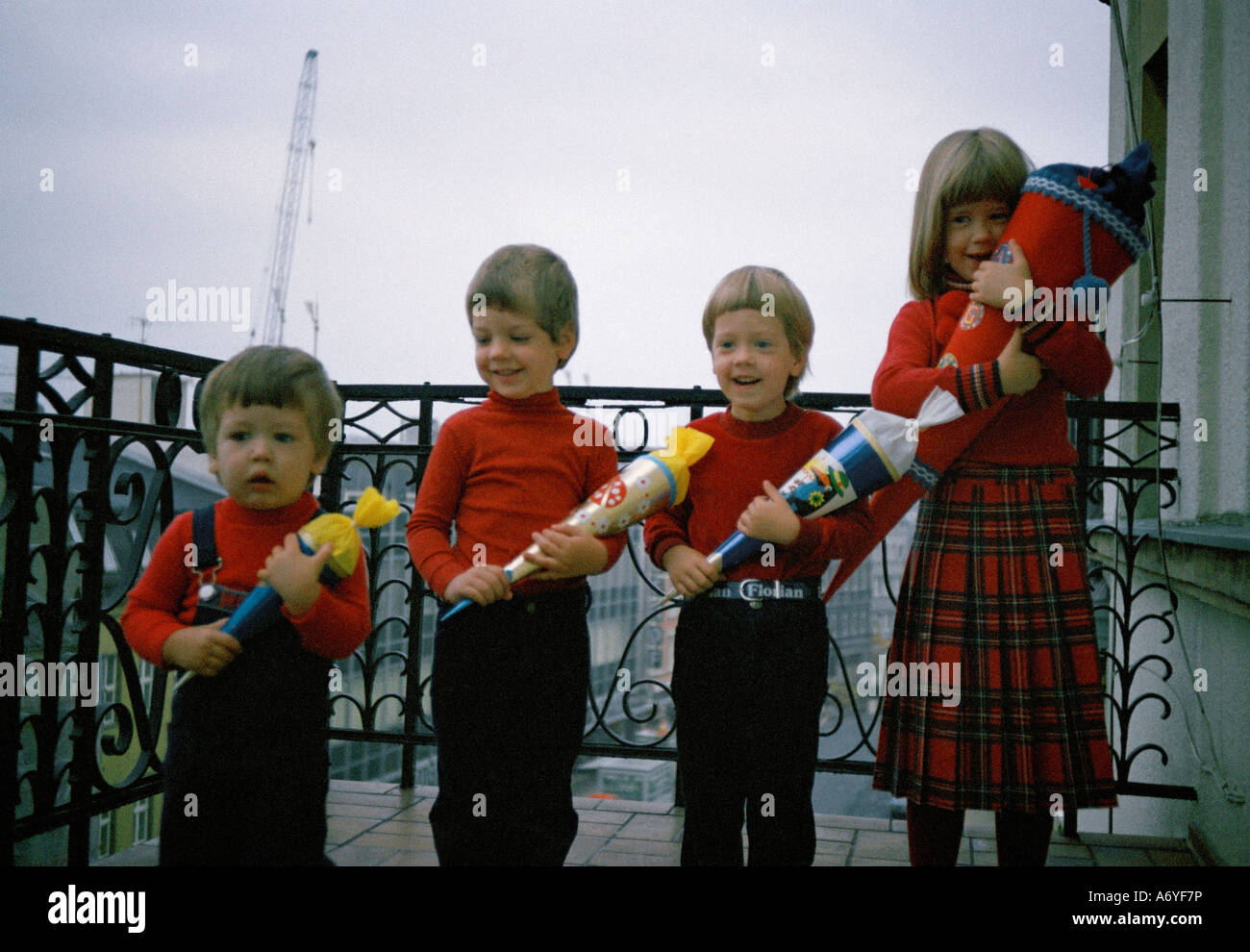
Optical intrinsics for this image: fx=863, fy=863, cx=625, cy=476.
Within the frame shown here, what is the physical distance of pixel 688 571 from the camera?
63.1 inches

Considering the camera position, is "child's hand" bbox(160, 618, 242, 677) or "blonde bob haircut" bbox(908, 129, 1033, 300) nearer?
"child's hand" bbox(160, 618, 242, 677)

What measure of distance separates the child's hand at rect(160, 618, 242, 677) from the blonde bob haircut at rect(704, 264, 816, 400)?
1052 millimetres

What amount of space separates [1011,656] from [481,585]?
3.40 feet

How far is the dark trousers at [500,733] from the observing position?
167 cm

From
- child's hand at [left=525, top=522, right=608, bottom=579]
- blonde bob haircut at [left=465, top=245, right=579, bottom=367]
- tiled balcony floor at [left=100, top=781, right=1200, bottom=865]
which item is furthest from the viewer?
tiled balcony floor at [left=100, top=781, right=1200, bottom=865]

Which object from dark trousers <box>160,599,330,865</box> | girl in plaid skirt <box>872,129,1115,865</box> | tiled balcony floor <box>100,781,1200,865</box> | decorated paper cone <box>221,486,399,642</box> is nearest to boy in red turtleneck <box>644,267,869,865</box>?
girl in plaid skirt <box>872,129,1115,865</box>

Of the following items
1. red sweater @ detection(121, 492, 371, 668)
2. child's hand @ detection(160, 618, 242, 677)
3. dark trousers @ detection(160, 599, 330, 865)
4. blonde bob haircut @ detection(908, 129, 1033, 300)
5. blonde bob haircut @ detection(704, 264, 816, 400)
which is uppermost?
blonde bob haircut @ detection(908, 129, 1033, 300)

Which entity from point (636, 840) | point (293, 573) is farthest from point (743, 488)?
point (636, 840)

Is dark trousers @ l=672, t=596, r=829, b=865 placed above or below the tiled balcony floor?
above

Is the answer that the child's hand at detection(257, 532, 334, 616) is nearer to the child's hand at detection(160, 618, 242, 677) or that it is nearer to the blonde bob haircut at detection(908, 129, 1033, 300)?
the child's hand at detection(160, 618, 242, 677)

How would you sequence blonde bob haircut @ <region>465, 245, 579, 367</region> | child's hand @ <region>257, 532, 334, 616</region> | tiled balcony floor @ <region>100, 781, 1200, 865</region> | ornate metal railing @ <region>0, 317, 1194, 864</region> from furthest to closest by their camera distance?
tiled balcony floor @ <region>100, 781, 1200, 865</region> → ornate metal railing @ <region>0, 317, 1194, 864</region> → blonde bob haircut @ <region>465, 245, 579, 367</region> → child's hand @ <region>257, 532, 334, 616</region>

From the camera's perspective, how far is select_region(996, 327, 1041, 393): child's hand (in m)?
1.54

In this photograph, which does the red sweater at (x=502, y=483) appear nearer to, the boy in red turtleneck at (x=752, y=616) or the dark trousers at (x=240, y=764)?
the boy in red turtleneck at (x=752, y=616)
